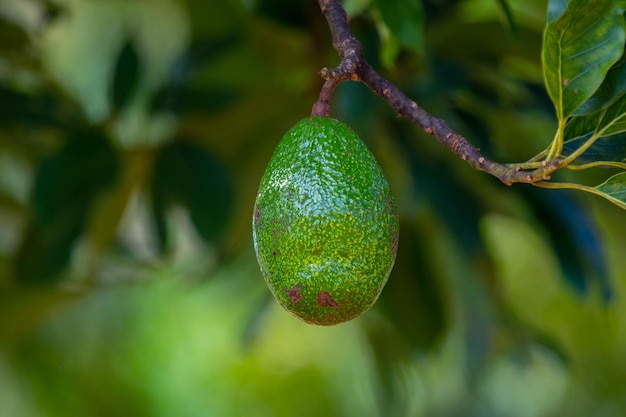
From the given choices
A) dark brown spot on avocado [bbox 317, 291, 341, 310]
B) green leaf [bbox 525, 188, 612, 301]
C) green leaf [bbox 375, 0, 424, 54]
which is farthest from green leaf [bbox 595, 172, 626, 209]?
green leaf [bbox 525, 188, 612, 301]

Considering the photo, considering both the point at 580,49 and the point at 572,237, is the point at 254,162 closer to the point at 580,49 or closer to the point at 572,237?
the point at 572,237

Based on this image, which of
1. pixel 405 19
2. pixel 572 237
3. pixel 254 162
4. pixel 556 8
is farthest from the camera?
pixel 254 162

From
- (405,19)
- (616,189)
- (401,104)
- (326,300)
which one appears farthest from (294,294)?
(405,19)

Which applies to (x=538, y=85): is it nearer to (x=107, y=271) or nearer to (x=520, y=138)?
(x=520, y=138)

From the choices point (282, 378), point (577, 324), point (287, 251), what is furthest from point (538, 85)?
point (282, 378)

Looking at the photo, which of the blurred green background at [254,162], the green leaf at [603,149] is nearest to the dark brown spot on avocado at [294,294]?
the green leaf at [603,149]

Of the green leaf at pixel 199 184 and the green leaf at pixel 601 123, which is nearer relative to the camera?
the green leaf at pixel 601 123

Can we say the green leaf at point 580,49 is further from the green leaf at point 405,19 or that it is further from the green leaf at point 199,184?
the green leaf at point 199,184
